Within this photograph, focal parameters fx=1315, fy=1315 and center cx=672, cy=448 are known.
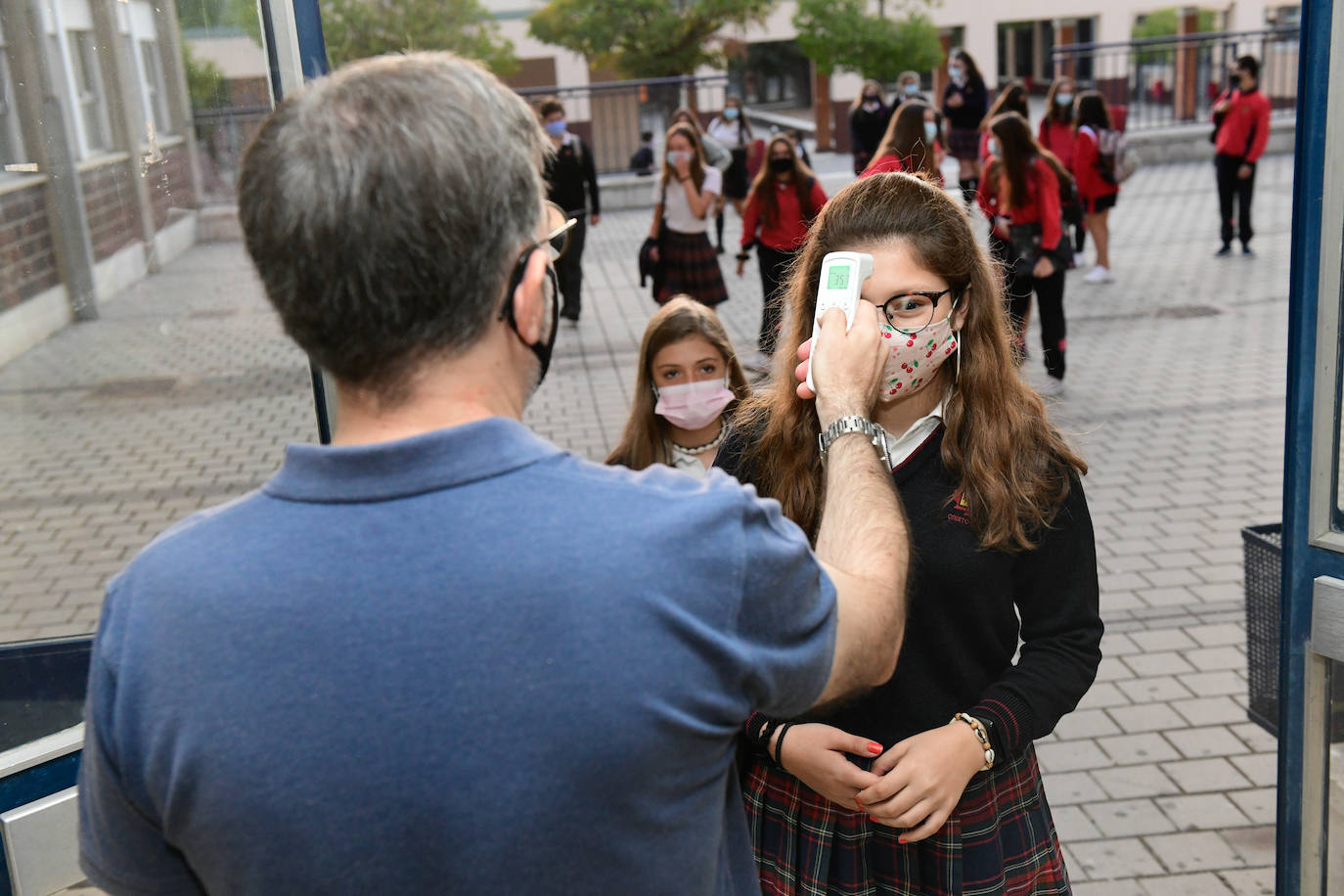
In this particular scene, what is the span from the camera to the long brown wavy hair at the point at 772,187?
845 cm

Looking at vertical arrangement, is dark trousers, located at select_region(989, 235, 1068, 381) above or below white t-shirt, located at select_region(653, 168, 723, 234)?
below

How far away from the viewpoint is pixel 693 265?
9164mm

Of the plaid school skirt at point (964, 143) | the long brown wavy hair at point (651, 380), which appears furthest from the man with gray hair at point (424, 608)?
the plaid school skirt at point (964, 143)

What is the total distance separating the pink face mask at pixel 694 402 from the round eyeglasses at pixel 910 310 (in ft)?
5.21

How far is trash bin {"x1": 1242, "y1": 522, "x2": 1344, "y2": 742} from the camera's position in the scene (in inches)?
141

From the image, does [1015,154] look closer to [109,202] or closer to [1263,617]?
[1263,617]

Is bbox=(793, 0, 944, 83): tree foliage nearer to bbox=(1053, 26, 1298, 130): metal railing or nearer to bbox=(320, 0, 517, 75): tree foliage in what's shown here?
bbox=(1053, 26, 1298, 130): metal railing

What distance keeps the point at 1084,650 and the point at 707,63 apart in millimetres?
24101

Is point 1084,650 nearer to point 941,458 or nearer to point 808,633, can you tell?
point 941,458

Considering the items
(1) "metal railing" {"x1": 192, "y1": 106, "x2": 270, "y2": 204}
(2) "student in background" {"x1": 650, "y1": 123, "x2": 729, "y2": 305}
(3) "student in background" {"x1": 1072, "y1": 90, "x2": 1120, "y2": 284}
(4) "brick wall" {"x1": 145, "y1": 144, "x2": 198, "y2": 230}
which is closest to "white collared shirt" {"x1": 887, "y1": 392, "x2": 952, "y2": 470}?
(1) "metal railing" {"x1": 192, "y1": 106, "x2": 270, "y2": 204}

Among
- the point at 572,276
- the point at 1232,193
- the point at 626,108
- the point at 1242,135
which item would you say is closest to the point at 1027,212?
the point at 572,276

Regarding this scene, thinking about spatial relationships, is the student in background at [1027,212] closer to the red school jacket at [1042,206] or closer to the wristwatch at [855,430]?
the red school jacket at [1042,206]

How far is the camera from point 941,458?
7.21 feet

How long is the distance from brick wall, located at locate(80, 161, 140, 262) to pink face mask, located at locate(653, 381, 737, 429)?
1.53m
